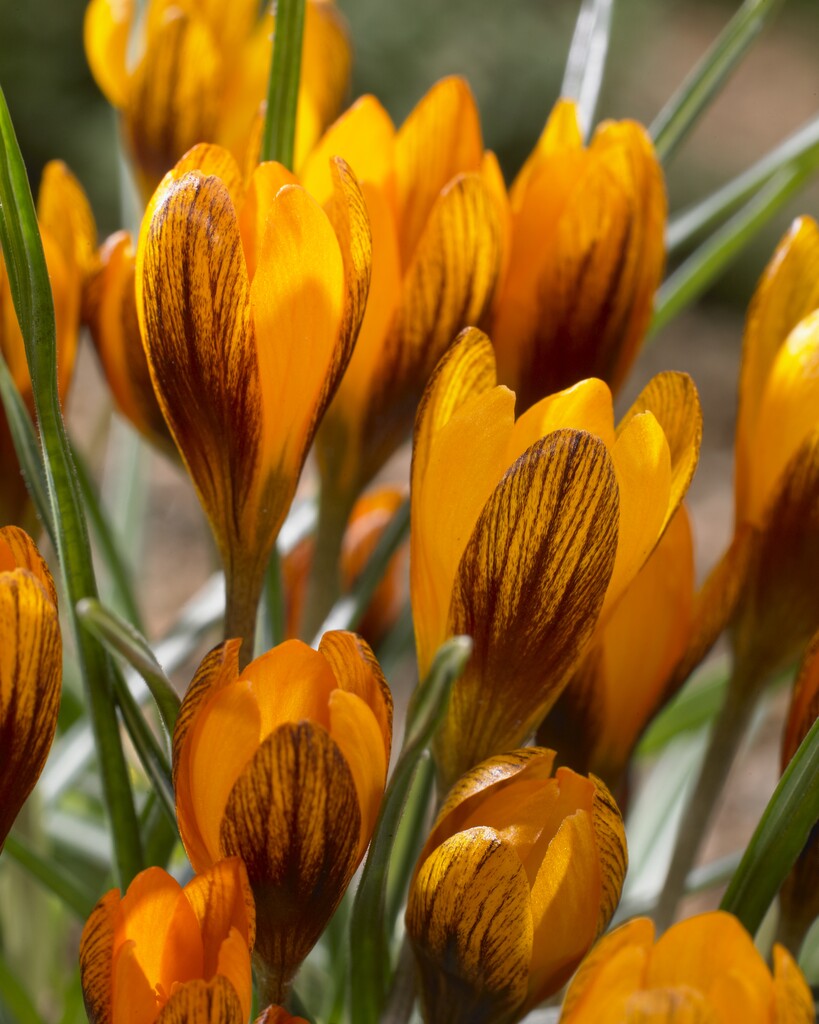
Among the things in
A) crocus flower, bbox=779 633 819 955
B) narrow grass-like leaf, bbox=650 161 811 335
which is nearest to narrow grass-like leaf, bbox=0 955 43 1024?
crocus flower, bbox=779 633 819 955

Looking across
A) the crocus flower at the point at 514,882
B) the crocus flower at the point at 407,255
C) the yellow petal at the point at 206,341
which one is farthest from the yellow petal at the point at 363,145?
the crocus flower at the point at 514,882

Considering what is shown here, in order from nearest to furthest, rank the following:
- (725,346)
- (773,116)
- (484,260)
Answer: (484,260) → (725,346) → (773,116)

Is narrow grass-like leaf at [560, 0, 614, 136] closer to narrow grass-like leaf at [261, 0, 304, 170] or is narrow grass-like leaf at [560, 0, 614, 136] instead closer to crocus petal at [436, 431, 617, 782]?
narrow grass-like leaf at [261, 0, 304, 170]

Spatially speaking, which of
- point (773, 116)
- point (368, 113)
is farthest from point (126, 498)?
point (773, 116)

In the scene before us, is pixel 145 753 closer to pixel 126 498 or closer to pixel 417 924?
pixel 417 924

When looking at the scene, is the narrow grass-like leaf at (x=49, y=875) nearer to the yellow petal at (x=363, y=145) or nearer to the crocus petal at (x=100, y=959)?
the crocus petal at (x=100, y=959)

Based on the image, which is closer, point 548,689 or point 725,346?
point 548,689

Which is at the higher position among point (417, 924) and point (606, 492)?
point (606, 492)
